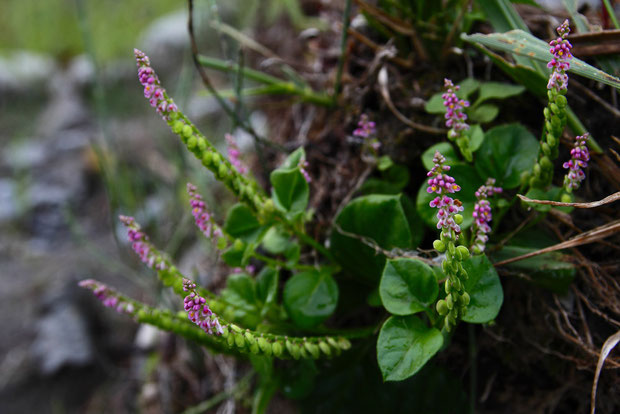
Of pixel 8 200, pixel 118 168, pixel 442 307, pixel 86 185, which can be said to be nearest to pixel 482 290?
pixel 442 307

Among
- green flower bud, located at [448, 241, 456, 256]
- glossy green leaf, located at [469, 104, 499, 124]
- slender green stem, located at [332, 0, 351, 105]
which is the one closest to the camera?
green flower bud, located at [448, 241, 456, 256]

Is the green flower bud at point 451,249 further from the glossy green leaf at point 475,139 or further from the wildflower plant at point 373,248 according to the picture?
the glossy green leaf at point 475,139

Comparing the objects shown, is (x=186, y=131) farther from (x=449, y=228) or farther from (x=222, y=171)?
(x=449, y=228)

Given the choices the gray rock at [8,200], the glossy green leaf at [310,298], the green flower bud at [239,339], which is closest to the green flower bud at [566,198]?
the glossy green leaf at [310,298]

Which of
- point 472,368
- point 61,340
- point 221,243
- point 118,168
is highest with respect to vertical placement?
A: point 221,243

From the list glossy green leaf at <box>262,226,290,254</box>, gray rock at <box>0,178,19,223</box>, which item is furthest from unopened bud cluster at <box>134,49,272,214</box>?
gray rock at <box>0,178,19,223</box>

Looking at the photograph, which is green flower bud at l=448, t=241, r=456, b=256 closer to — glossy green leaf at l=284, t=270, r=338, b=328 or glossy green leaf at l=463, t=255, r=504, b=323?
glossy green leaf at l=463, t=255, r=504, b=323

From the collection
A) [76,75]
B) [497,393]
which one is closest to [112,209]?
[497,393]
